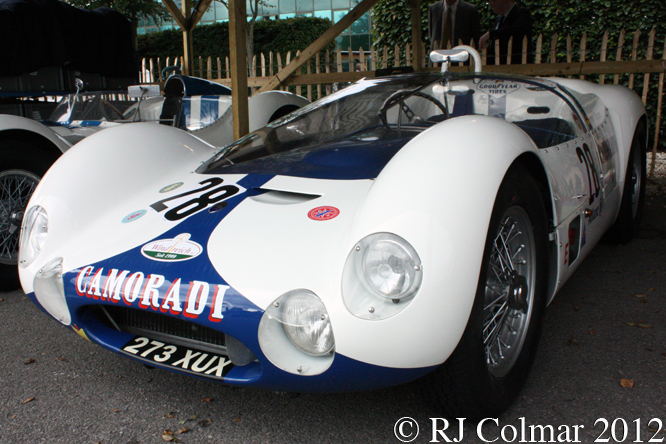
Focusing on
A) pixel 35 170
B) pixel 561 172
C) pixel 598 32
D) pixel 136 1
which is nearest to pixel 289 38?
pixel 136 1

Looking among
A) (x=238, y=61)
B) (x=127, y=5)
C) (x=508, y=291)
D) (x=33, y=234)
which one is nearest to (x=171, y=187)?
(x=33, y=234)

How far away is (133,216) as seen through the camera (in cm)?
191

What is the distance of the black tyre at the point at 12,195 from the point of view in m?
2.89

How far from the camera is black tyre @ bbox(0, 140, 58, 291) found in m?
2.89

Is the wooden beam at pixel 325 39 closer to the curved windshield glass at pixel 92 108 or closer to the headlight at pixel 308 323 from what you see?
the curved windshield glass at pixel 92 108

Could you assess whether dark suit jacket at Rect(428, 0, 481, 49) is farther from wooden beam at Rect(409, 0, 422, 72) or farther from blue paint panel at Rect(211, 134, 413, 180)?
blue paint panel at Rect(211, 134, 413, 180)

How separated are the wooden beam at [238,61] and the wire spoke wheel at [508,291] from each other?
259 centimetres

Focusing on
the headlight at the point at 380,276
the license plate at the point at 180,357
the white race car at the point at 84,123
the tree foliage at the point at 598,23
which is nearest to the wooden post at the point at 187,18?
the white race car at the point at 84,123

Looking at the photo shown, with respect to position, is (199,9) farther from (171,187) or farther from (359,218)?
(359,218)

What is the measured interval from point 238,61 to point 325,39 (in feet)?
6.98

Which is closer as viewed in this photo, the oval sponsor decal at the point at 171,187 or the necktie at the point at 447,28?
the oval sponsor decal at the point at 171,187

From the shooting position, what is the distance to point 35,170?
301 cm

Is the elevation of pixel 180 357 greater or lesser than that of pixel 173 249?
lesser

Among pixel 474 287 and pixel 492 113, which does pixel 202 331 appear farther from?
pixel 492 113
